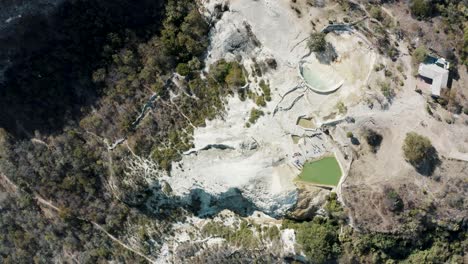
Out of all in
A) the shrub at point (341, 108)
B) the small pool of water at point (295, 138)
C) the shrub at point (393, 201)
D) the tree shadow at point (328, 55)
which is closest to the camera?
the shrub at point (393, 201)

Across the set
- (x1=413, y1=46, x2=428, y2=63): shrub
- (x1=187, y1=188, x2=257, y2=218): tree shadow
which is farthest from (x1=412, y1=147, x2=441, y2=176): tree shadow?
(x1=187, y1=188, x2=257, y2=218): tree shadow

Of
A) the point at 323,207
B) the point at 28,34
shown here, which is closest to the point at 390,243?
the point at 323,207

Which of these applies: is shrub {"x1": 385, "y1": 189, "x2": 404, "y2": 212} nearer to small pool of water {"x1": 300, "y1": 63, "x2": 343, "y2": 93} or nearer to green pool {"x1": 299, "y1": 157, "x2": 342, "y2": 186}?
green pool {"x1": 299, "y1": 157, "x2": 342, "y2": 186}

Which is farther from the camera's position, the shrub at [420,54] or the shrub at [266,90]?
the shrub at [266,90]

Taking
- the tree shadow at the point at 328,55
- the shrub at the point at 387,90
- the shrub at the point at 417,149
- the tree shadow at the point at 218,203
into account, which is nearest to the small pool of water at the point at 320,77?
the tree shadow at the point at 328,55

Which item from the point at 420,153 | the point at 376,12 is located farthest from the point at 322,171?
the point at 376,12

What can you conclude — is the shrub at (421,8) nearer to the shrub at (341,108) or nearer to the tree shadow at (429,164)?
the shrub at (341,108)

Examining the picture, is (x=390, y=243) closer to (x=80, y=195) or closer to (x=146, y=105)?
(x=146, y=105)
